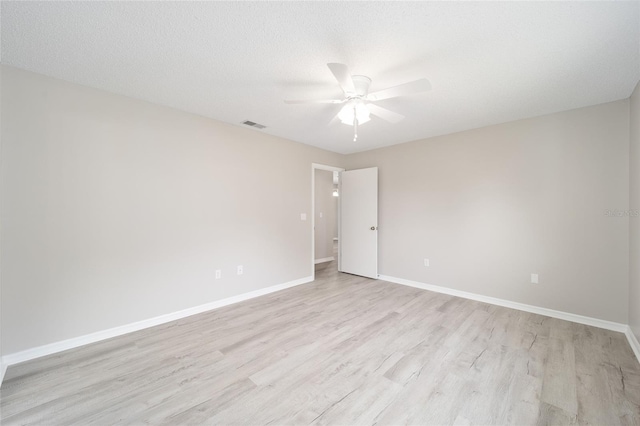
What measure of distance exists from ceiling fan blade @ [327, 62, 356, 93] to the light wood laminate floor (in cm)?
223

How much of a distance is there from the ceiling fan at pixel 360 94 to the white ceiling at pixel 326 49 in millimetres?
143

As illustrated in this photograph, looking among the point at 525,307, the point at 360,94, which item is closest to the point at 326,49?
the point at 360,94

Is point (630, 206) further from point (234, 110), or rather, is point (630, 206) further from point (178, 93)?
point (178, 93)

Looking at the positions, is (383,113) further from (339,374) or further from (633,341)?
(633,341)

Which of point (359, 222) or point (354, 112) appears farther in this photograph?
point (359, 222)

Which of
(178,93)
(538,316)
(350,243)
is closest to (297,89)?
(178,93)

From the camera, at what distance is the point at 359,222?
4922mm

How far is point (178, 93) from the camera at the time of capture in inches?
102

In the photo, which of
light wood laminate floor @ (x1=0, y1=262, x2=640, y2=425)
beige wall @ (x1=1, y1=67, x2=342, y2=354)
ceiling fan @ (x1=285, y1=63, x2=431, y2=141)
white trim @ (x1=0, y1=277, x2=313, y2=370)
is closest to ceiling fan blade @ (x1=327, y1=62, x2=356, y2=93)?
ceiling fan @ (x1=285, y1=63, x2=431, y2=141)

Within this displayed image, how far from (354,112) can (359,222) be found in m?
2.81

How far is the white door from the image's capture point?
4.71m

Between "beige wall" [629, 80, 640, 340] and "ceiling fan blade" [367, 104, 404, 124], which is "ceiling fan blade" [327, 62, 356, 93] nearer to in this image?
"ceiling fan blade" [367, 104, 404, 124]

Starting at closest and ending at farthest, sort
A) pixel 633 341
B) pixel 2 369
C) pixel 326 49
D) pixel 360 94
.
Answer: pixel 326 49
pixel 2 369
pixel 360 94
pixel 633 341

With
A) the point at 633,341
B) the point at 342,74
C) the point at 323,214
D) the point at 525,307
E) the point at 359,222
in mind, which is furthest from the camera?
the point at 323,214
